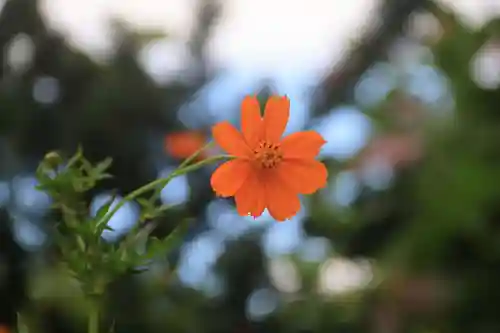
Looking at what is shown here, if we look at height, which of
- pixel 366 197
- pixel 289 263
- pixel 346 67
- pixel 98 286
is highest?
pixel 346 67

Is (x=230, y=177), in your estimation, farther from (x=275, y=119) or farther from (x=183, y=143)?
(x=183, y=143)

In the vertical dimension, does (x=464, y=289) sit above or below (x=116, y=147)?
below

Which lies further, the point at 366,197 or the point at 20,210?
the point at 366,197

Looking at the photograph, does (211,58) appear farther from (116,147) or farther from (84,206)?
(84,206)

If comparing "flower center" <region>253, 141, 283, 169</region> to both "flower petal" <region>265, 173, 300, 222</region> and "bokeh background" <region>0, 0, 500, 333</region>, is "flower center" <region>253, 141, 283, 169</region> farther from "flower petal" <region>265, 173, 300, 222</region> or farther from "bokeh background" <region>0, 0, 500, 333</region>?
"bokeh background" <region>0, 0, 500, 333</region>

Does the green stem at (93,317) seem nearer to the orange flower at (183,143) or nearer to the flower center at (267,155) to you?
the flower center at (267,155)

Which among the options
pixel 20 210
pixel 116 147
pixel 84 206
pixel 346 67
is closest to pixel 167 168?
pixel 116 147

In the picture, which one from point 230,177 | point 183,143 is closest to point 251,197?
point 230,177
